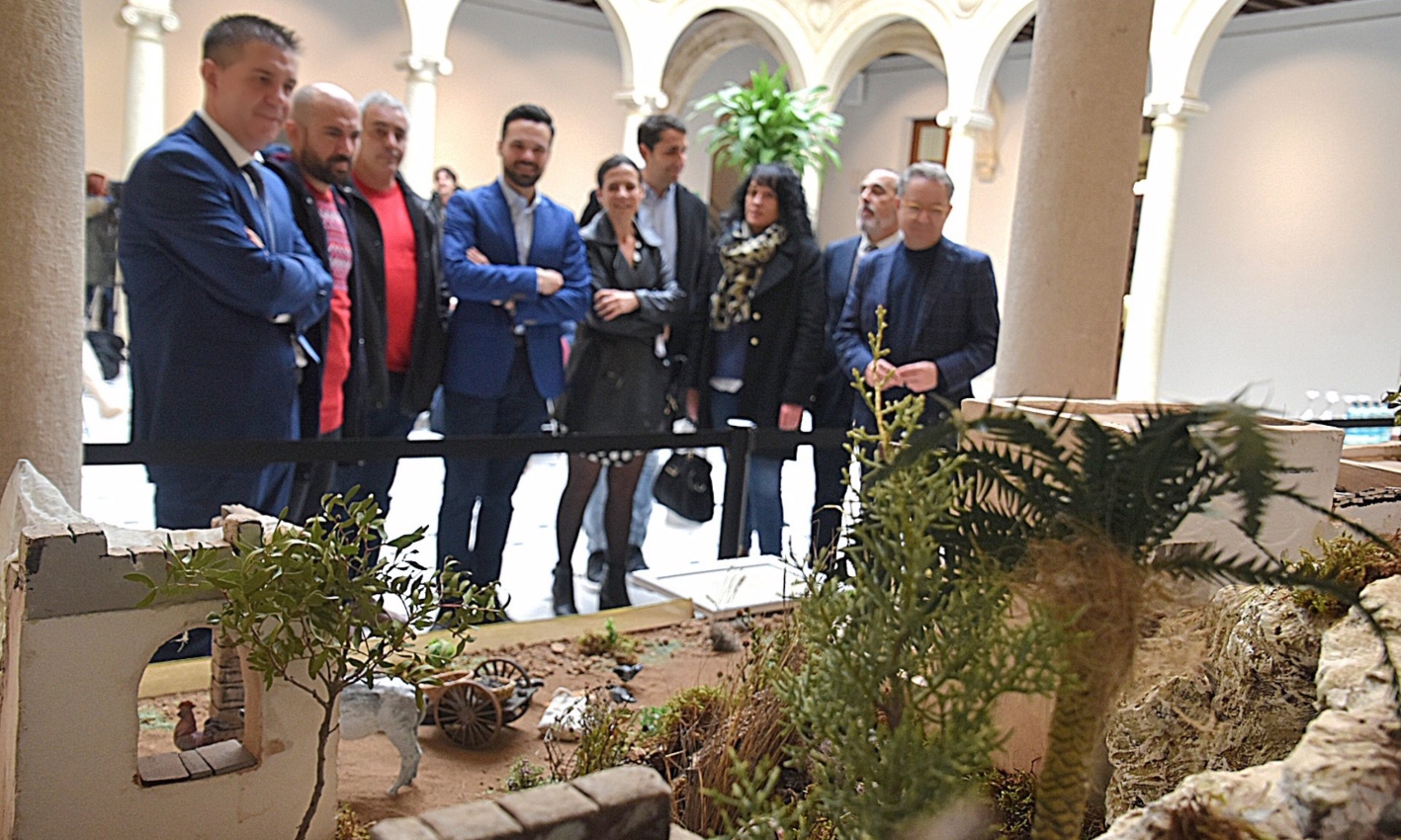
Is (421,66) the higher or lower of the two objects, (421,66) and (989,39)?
the lower

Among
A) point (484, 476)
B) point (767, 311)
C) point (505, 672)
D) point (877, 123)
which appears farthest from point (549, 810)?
point (877, 123)

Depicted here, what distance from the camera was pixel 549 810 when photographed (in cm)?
147

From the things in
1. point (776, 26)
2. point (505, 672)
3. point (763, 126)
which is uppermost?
point (776, 26)

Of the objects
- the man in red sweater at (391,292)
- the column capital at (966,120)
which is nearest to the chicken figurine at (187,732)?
the man in red sweater at (391,292)

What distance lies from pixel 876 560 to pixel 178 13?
43.3 feet

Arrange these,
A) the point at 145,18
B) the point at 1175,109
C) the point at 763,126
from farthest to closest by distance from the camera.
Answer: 1. the point at 1175,109
2. the point at 145,18
3. the point at 763,126

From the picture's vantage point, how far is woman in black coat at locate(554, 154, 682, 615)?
5.12 meters

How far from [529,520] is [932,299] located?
3.05 metres

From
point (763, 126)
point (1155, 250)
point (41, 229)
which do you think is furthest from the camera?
point (1155, 250)

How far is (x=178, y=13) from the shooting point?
42.0ft

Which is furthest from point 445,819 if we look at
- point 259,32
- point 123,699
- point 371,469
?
point 371,469

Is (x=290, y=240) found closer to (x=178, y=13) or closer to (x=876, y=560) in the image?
(x=876, y=560)

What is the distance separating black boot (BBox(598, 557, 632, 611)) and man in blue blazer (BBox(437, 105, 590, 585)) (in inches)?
19.1

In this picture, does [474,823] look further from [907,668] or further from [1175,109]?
[1175,109]
